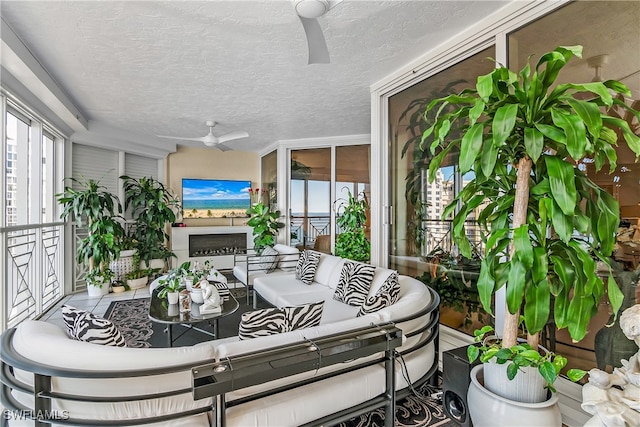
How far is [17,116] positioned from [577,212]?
496cm

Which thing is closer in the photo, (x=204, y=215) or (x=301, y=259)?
(x=301, y=259)

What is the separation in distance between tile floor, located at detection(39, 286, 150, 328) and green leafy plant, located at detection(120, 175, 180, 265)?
0.78 metres

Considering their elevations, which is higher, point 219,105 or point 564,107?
point 219,105

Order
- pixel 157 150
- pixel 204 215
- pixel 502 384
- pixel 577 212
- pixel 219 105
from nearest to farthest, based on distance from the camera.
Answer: pixel 577 212 → pixel 502 384 → pixel 219 105 → pixel 157 150 → pixel 204 215

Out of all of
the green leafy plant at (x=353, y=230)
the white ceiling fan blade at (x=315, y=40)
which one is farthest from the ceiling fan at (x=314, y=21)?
the green leafy plant at (x=353, y=230)

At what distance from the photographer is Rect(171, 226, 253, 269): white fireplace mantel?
6508mm

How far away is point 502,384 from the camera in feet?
4.78

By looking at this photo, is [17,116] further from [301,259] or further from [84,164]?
[301,259]

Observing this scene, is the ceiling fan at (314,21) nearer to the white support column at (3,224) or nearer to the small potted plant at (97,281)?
the white support column at (3,224)

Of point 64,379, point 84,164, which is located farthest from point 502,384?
point 84,164

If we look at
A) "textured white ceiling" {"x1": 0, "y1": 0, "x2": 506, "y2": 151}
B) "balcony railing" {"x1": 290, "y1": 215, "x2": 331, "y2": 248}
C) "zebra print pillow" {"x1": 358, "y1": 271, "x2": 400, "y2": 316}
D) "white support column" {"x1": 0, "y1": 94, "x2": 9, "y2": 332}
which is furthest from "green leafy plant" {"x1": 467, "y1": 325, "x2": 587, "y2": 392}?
"balcony railing" {"x1": 290, "y1": 215, "x2": 331, "y2": 248}

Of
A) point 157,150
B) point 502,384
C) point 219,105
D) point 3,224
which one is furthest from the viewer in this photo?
point 157,150

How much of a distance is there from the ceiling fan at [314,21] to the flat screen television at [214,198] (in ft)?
17.7

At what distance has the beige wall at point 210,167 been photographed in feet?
22.1
